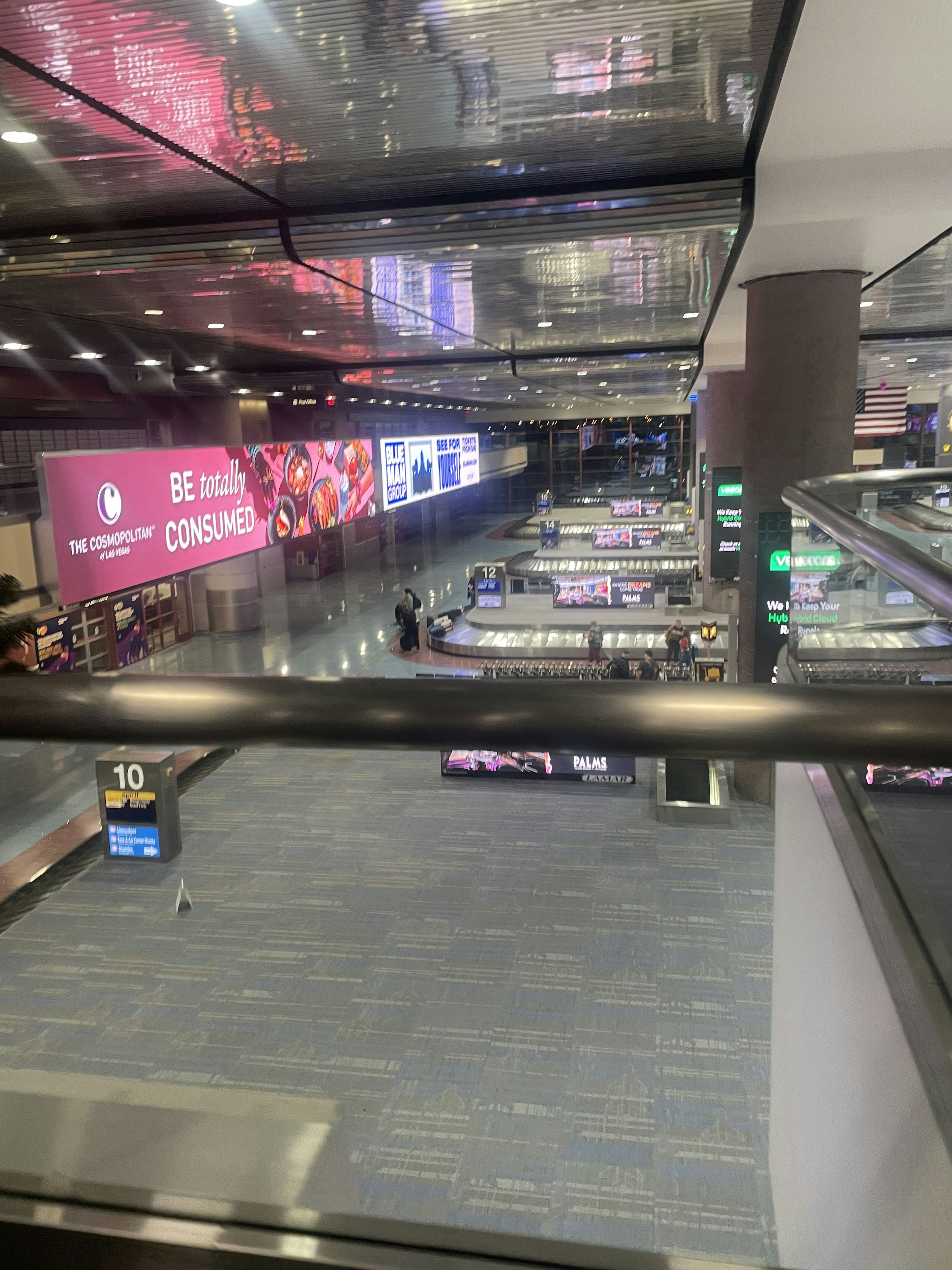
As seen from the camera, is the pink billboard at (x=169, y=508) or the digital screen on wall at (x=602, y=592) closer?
the pink billboard at (x=169, y=508)

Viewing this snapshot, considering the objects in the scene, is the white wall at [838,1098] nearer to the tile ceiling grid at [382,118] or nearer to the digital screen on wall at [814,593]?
the digital screen on wall at [814,593]

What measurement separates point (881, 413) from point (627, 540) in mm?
10096

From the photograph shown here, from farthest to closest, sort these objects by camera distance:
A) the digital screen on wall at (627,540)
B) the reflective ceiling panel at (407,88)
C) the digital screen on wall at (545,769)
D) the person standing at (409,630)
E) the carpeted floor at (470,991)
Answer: the digital screen on wall at (627,540) < the person standing at (409,630) < the digital screen on wall at (545,769) < the carpeted floor at (470,991) < the reflective ceiling panel at (407,88)

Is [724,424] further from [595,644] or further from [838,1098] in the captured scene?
[838,1098]

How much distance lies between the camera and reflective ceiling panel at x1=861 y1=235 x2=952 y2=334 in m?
8.71

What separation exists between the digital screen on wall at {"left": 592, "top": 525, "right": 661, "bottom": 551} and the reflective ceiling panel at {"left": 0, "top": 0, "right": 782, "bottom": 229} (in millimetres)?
29703

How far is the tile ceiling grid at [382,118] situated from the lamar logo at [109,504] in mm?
1494

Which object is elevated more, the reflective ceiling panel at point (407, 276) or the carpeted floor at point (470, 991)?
the reflective ceiling panel at point (407, 276)

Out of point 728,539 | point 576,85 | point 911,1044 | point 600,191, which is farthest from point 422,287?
point 728,539

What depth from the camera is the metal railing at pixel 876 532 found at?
1.23 metres

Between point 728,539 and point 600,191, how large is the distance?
17.9m

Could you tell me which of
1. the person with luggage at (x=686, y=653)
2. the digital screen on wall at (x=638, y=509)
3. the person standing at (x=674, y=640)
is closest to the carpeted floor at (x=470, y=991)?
the person with luggage at (x=686, y=653)

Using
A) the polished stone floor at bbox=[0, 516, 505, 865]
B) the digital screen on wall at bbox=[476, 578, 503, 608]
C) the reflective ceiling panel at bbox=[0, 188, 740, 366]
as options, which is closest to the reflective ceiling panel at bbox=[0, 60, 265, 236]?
the reflective ceiling panel at bbox=[0, 188, 740, 366]

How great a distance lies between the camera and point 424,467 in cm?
1561
